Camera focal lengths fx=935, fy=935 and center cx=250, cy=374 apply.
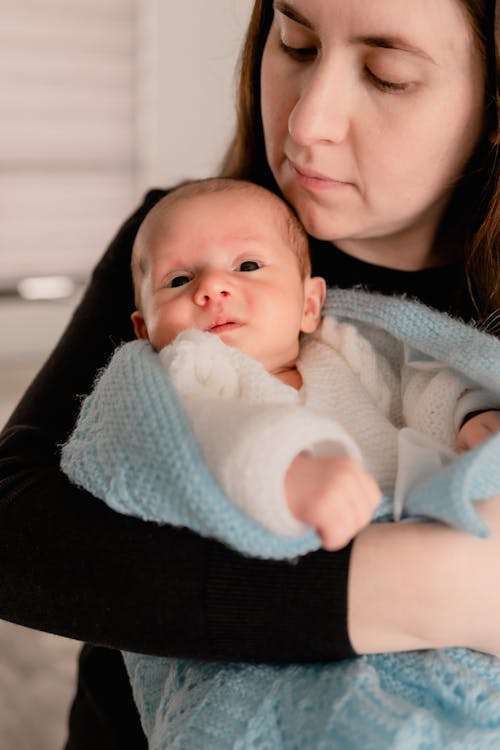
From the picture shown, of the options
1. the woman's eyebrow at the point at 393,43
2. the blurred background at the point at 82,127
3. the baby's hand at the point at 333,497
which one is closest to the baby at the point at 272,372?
the baby's hand at the point at 333,497

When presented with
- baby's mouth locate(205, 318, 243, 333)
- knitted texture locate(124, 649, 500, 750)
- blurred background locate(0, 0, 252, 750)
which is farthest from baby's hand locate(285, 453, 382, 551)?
blurred background locate(0, 0, 252, 750)

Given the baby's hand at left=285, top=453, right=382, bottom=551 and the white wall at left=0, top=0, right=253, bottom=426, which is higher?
the baby's hand at left=285, top=453, right=382, bottom=551

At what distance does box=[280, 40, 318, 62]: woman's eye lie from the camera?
1126 millimetres

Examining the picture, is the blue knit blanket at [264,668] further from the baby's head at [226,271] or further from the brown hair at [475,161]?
the brown hair at [475,161]

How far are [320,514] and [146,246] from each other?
1.64 feet

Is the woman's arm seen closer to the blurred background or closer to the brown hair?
the brown hair

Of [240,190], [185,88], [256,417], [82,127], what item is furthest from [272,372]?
[82,127]

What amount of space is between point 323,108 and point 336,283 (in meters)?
0.29

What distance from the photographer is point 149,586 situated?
0.86m

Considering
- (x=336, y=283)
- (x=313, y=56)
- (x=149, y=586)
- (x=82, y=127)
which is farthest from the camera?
(x=82, y=127)

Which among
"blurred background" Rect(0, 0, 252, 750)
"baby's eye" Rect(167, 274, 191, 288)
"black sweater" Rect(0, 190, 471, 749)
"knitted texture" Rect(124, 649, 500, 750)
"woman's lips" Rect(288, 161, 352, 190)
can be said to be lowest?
"blurred background" Rect(0, 0, 252, 750)

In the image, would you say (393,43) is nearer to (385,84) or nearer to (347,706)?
(385,84)

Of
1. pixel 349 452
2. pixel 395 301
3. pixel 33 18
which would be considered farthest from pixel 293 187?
pixel 33 18

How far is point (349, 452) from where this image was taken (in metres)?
0.81
